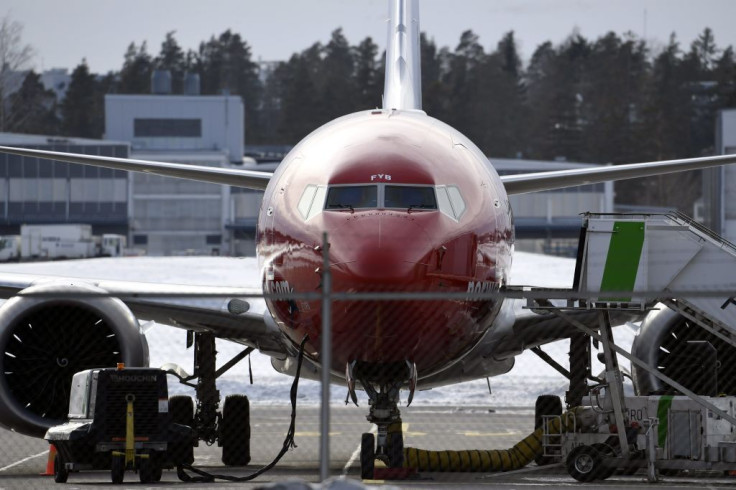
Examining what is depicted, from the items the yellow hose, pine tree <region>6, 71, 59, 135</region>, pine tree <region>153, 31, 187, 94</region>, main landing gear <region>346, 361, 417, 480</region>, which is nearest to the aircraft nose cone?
main landing gear <region>346, 361, 417, 480</region>

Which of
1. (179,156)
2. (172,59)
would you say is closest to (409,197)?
(179,156)

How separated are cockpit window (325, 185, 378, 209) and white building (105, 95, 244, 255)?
76239 millimetres

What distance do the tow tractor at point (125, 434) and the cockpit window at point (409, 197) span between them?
11.0 feet

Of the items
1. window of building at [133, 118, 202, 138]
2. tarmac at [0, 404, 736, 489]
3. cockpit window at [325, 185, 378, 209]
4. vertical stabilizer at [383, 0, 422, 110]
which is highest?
window of building at [133, 118, 202, 138]

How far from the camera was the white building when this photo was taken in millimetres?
93625

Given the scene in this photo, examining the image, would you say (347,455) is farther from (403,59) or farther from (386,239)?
(386,239)

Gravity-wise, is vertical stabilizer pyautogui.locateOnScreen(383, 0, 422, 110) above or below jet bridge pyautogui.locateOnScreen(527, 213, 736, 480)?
above

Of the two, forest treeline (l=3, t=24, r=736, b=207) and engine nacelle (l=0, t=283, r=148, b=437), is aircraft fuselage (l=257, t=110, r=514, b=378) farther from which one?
forest treeline (l=3, t=24, r=736, b=207)

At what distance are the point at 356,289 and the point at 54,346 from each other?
5.68 m

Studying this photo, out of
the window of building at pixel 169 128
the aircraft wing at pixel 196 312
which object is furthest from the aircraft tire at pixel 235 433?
the window of building at pixel 169 128

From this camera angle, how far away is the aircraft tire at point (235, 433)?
57.2 feet

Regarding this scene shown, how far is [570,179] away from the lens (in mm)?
17125

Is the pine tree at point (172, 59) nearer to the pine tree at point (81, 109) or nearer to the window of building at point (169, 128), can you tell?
the pine tree at point (81, 109)

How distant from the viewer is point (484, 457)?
1570cm
